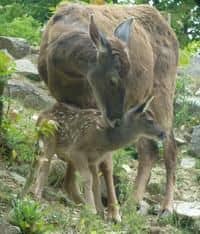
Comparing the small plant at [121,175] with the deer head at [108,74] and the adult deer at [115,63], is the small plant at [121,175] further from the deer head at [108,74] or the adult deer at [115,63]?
the deer head at [108,74]

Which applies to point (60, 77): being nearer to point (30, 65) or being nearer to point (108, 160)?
point (108, 160)

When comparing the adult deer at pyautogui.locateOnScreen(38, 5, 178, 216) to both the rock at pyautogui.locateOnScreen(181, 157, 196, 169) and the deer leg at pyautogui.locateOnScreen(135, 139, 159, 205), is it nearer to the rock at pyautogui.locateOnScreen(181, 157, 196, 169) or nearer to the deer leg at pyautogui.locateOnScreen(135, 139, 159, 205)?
the deer leg at pyautogui.locateOnScreen(135, 139, 159, 205)

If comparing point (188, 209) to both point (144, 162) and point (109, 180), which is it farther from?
point (144, 162)

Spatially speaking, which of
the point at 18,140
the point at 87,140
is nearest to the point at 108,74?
the point at 87,140

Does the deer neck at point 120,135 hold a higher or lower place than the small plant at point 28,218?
lower

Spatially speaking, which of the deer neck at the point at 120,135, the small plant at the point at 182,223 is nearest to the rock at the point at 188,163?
the small plant at the point at 182,223

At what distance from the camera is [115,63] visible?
8055 mm

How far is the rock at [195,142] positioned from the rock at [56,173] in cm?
305

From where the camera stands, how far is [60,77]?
27.7 feet

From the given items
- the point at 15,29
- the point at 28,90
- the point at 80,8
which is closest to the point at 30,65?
the point at 28,90

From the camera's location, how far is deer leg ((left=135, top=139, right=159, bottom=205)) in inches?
371

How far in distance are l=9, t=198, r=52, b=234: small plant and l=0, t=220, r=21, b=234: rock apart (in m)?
0.06

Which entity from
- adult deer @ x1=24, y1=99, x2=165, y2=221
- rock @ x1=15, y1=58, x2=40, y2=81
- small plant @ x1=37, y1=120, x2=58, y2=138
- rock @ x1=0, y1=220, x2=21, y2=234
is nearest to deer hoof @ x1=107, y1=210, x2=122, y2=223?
adult deer @ x1=24, y1=99, x2=165, y2=221

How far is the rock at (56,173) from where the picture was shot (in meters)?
8.74
